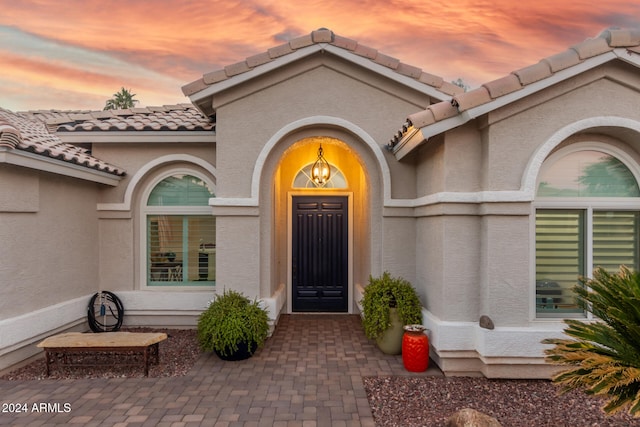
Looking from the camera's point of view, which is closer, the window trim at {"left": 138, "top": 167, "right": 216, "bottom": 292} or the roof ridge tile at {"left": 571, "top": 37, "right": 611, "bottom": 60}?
the roof ridge tile at {"left": 571, "top": 37, "right": 611, "bottom": 60}

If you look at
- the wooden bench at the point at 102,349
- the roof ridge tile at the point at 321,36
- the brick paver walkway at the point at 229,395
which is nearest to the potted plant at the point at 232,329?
the brick paver walkway at the point at 229,395

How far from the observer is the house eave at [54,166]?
586 cm

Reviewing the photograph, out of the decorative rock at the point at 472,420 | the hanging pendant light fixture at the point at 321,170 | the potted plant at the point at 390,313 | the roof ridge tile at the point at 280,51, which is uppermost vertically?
the roof ridge tile at the point at 280,51

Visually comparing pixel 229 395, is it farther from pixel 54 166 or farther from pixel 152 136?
pixel 152 136

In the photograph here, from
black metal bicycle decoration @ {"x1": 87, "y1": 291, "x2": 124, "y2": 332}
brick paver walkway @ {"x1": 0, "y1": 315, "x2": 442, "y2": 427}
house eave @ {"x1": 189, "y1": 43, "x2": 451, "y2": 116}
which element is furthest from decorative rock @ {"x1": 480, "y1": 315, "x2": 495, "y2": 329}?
black metal bicycle decoration @ {"x1": 87, "y1": 291, "x2": 124, "y2": 332}

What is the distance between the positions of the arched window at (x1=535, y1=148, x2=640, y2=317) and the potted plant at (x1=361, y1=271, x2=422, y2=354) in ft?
6.37

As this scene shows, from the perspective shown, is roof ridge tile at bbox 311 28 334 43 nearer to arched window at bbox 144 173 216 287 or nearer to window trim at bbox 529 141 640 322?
arched window at bbox 144 173 216 287

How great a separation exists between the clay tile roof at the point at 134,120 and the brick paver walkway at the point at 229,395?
4742 mm

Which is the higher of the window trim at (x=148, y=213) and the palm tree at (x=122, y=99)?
the palm tree at (x=122, y=99)

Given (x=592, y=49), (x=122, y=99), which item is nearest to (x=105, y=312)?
(x=592, y=49)

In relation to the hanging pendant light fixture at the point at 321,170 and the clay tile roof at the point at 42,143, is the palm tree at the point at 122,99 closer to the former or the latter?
the clay tile roof at the point at 42,143

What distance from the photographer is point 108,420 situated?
4637mm

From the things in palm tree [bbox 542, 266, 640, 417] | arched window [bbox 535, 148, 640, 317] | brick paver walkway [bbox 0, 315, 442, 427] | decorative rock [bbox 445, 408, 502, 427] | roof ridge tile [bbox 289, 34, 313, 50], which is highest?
roof ridge tile [bbox 289, 34, 313, 50]

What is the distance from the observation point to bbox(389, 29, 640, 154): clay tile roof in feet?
17.5
